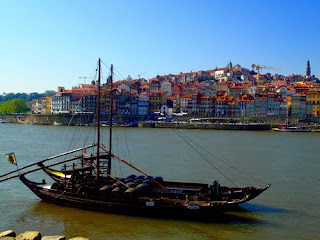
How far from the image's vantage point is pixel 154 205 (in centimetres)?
1753

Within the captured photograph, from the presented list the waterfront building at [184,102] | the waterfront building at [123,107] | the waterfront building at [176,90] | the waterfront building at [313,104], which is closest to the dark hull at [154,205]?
the waterfront building at [123,107]

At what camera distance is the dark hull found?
1722 centimetres

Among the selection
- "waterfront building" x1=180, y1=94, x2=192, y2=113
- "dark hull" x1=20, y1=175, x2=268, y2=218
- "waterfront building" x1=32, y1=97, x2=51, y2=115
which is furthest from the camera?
"waterfront building" x1=32, y1=97, x2=51, y2=115

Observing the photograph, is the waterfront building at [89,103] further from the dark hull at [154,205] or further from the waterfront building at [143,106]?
the dark hull at [154,205]

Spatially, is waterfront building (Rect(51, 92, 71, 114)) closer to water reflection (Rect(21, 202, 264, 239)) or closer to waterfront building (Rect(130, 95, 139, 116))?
waterfront building (Rect(130, 95, 139, 116))

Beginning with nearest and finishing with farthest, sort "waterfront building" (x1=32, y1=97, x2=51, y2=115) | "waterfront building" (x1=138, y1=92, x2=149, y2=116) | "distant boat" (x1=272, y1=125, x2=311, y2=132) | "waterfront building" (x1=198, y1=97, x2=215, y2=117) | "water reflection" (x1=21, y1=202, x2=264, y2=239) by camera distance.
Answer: "water reflection" (x1=21, y1=202, x2=264, y2=239) < "distant boat" (x1=272, y1=125, x2=311, y2=132) < "waterfront building" (x1=198, y1=97, x2=215, y2=117) < "waterfront building" (x1=138, y1=92, x2=149, y2=116) < "waterfront building" (x1=32, y1=97, x2=51, y2=115)

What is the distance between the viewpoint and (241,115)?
100625 mm

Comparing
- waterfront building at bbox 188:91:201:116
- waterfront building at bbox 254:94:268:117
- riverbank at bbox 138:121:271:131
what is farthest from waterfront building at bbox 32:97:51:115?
waterfront building at bbox 254:94:268:117

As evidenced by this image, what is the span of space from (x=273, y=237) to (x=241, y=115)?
3390 inches

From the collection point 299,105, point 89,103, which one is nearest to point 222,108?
point 299,105

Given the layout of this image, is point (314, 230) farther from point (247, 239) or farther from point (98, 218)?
point (98, 218)

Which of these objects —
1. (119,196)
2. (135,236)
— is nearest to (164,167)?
(119,196)

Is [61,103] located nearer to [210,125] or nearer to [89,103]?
[89,103]

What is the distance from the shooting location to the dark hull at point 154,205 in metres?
17.2
